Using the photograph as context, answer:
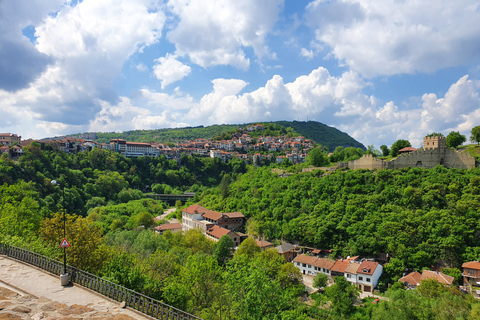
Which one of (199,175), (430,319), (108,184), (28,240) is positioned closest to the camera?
(28,240)

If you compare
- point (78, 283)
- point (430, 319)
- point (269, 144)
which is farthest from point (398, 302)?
point (269, 144)

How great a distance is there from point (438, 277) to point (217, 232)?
2557cm

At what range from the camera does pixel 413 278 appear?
26.9m

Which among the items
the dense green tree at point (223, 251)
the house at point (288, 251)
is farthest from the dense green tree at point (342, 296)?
the dense green tree at point (223, 251)

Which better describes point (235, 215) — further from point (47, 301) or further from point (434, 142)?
point (47, 301)

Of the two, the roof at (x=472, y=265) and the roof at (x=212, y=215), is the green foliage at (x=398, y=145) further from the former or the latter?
the roof at (x=212, y=215)

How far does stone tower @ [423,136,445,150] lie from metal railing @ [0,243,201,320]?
39981 millimetres

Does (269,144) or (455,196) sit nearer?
(455,196)

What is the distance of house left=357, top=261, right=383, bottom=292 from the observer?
28.0 meters

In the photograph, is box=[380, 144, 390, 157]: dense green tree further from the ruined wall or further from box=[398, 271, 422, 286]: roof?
box=[398, 271, 422, 286]: roof

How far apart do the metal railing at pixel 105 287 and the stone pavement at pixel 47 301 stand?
0.27 m

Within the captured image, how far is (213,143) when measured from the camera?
117m

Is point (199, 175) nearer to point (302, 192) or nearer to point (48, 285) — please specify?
point (302, 192)

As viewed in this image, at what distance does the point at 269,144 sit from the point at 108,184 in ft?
201
